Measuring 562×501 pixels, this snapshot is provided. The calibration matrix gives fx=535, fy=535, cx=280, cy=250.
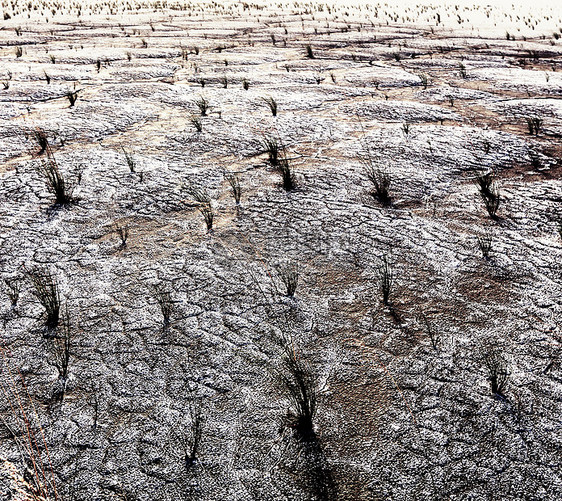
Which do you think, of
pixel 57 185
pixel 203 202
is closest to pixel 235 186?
pixel 203 202

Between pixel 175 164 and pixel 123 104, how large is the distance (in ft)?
7.90

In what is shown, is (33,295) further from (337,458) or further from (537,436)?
(537,436)

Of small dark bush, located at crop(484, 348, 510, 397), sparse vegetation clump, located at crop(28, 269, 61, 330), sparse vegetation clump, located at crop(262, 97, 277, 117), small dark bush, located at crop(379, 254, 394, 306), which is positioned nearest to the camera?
small dark bush, located at crop(484, 348, 510, 397)

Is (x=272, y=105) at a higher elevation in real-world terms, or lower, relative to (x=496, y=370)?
higher

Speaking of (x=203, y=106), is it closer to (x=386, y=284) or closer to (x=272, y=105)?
(x=272, y=105)

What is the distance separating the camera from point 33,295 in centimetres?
319

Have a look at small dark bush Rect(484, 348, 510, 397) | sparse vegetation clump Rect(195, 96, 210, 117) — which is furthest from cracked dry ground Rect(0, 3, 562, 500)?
sparse vegetation clump Rect(195, 96, 210, 117)

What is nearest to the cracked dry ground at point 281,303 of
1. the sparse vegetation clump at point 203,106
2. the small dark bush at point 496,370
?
the small dark bush at point 496,370

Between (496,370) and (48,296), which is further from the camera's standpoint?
(48,296)

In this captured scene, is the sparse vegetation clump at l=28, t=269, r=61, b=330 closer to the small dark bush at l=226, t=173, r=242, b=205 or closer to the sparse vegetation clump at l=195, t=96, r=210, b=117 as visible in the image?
the small dark bush at l=226, t=173, r=242, b=205

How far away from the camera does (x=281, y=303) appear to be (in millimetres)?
3158

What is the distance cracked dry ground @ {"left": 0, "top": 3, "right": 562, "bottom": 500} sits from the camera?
213 centimetres

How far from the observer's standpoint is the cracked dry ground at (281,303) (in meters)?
2.13

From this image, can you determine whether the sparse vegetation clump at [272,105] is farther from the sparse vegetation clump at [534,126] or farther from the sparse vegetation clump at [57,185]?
the sparse vegetation clump at [534,126]
